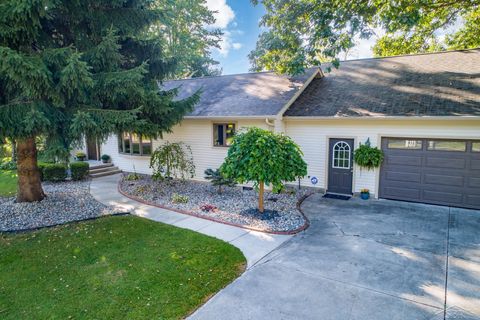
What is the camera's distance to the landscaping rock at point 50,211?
284 inches

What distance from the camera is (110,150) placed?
14883mm

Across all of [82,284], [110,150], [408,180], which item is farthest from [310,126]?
[110,150]

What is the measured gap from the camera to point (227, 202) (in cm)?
915

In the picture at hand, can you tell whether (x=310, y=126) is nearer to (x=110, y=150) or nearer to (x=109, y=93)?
(x=109, y=93)

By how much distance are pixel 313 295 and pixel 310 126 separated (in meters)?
6.99

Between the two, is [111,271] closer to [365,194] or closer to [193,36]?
[365,194]

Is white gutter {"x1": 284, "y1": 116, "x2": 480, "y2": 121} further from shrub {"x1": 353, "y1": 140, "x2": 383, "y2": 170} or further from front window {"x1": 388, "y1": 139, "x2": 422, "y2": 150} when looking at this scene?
shrub {"x1": 353, "y1": 140, "x2": 383, "y2": 170}

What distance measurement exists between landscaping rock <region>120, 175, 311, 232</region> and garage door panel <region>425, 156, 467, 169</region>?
12.9ft

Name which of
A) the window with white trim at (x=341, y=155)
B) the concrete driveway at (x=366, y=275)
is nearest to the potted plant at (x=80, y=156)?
the window with white trim at (x=341, y=155)

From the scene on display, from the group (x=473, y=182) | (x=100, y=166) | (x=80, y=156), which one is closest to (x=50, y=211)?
(x=100, y=166)

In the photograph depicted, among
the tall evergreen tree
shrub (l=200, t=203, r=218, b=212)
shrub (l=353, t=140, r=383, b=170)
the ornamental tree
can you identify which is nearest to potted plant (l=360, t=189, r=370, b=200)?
shrub (l=353, t=140, r=383, b=170)

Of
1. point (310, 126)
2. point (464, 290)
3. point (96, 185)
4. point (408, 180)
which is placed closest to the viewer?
point (464, 290)

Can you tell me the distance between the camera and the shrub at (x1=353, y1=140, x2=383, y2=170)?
9086mm

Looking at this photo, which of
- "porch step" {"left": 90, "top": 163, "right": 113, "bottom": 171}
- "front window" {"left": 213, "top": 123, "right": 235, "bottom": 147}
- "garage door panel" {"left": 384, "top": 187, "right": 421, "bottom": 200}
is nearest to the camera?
"garage door panel" {"left": 384, "top": 187, "right": 421, "bottom": 200}
